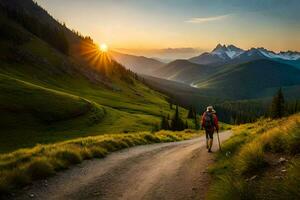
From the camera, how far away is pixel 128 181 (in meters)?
14.6

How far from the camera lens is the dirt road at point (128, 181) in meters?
12.5

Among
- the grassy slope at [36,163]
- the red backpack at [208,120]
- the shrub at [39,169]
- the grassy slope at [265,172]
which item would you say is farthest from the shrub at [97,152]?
the grassy slope at [265,172]

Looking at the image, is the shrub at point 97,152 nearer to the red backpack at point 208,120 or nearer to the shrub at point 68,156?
the shrub at point 68,156

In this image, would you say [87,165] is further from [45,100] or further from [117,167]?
[45,100]

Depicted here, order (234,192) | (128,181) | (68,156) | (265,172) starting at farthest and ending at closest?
(68,156), (128,181), (265,172), (234,192)

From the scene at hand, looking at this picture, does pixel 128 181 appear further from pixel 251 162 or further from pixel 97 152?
pixel 97 152

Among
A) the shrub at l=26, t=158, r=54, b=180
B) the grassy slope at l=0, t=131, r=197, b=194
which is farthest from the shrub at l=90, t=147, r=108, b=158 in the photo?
the shrub at l=26, t=158, r=54, b=180

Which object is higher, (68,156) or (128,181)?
(68,156)

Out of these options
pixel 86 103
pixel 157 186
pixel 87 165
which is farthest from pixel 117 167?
pixel 86 103

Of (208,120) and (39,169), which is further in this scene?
(208,120)

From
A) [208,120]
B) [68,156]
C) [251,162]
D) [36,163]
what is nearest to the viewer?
[251,162]

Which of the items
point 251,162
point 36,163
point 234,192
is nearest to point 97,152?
point 36,163

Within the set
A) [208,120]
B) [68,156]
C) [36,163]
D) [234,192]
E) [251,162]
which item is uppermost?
[208,120]

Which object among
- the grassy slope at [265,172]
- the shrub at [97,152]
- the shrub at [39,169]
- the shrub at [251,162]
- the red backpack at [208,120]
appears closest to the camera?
the grassy slope at [265,172]
